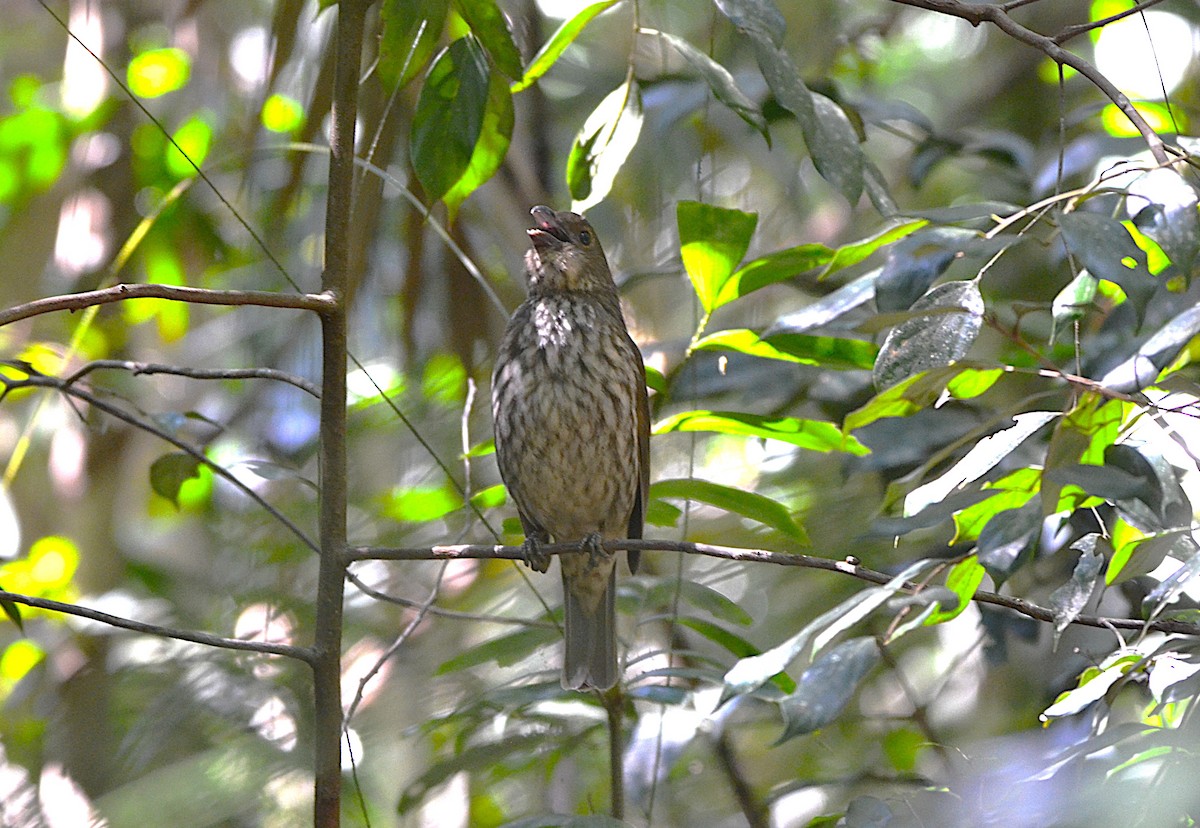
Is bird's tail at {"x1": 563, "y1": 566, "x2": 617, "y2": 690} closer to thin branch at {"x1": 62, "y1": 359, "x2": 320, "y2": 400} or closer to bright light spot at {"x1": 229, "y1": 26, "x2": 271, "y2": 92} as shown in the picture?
thin branch at {"x1": 62, "y1": 359, "x2": 320, "y2": 400}

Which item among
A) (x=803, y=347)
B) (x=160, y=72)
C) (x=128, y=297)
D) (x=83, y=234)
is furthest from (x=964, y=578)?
(x=160, y=72)

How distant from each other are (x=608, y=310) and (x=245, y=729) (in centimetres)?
171

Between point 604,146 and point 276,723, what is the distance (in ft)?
7.76

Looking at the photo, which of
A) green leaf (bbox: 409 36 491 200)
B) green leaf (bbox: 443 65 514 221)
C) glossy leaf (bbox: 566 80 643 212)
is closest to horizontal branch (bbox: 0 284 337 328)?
green leaf (bbox: 409 36 491 200)

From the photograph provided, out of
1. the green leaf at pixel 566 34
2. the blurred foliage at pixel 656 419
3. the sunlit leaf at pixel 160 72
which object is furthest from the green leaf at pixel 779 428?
the sunlit leaf at pixel 160 72

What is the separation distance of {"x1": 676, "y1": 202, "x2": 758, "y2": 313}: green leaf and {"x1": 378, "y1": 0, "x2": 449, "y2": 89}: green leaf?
58 cm

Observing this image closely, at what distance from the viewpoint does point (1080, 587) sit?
178 centimetres

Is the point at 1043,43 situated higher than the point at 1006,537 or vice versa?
the point at 1043,43

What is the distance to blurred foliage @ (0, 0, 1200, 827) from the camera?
1.77m

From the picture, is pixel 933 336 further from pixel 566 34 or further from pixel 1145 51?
pixel 1145 51

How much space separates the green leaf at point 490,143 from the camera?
238cm

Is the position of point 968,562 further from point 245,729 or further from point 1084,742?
point 245,729

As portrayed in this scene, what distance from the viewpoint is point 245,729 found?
12.7 ft

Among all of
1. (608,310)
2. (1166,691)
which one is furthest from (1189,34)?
(1166,691)
